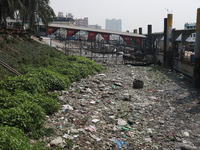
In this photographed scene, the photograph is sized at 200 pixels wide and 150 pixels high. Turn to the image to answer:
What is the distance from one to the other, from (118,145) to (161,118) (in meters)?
2.97

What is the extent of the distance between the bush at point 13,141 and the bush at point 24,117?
0.43 metres

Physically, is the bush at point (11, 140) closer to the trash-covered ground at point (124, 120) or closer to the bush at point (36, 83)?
the trash-covered ground at point (124, 120)

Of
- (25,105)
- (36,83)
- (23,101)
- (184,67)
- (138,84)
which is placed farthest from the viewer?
(184,67)

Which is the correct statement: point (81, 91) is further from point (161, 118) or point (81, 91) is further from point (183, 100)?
point (183, 100)

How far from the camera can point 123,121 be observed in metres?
7.32

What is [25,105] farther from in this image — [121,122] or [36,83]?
[121,122]

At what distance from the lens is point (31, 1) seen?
22078 mm

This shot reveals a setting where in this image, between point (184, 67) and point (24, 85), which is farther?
point (184, 67)

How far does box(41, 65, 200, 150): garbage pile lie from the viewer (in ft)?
19.1

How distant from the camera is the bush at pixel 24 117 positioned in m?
5.39

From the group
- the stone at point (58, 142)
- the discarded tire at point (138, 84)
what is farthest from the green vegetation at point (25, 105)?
the discarded tire at point (138, 84)

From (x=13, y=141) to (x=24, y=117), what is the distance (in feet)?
4.24

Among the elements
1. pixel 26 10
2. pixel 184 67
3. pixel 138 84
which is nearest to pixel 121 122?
pixel 138 84

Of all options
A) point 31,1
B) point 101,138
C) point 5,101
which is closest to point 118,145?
point 101,138
